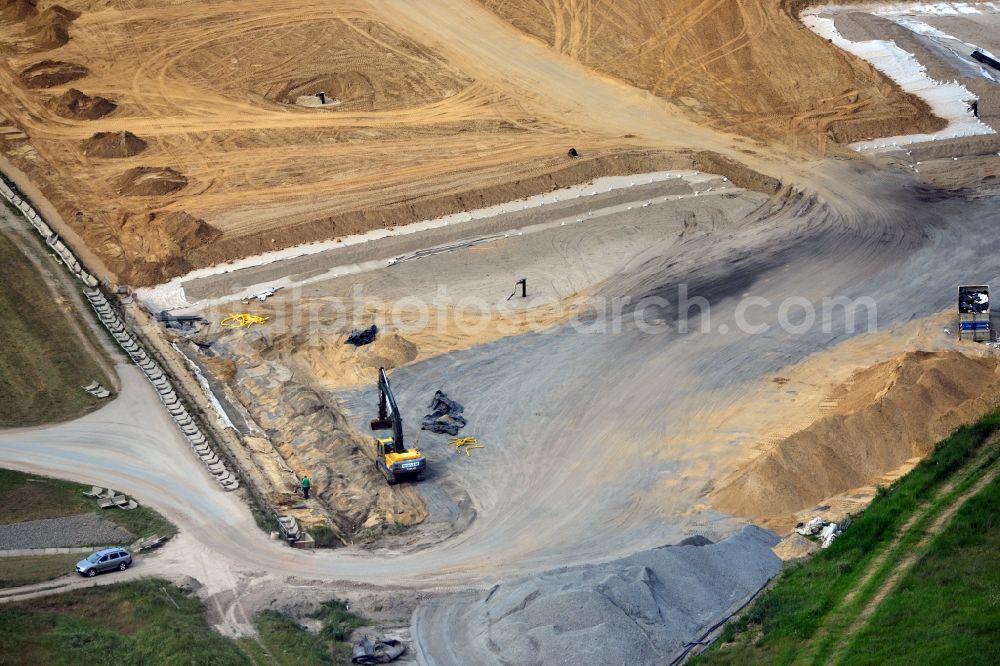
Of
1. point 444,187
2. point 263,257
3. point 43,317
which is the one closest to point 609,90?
point 444,187

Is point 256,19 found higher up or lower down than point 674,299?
higher up

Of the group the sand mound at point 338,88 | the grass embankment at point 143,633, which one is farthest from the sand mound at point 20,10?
the grass embankment at point 143,633

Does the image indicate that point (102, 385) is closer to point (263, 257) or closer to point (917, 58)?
point (263, 257)

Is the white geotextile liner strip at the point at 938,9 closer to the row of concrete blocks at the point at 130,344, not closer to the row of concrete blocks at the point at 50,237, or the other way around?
the row of concrete blocks at the point at 50,237

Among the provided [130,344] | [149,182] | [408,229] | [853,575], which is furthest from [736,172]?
[853,575]

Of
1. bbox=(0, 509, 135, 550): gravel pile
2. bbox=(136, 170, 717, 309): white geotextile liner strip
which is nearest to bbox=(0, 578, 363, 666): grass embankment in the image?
bbox=(0, 509, 135, 550): gravel pile

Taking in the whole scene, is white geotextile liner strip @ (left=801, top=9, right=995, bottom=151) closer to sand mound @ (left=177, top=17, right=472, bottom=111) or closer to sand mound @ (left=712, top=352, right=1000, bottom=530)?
sand mound @ (left=177, top=17, right=472, bottom=111)
